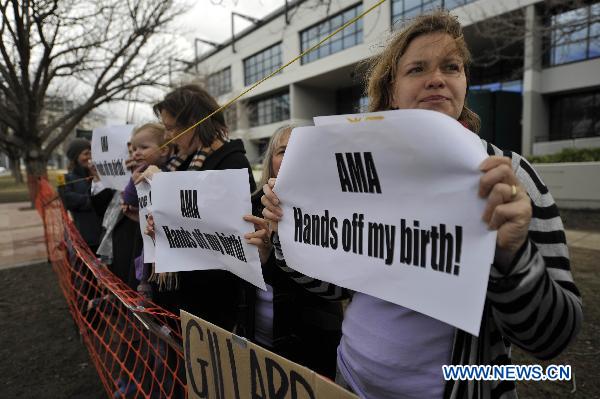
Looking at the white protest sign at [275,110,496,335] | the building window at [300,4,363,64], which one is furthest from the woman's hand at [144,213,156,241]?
the building window at [300,4,363,64]

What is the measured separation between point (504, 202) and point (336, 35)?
26455 mm

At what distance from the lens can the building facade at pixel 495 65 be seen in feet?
41.5

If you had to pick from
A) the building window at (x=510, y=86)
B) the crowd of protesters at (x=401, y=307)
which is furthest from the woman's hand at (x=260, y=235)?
the building window at (x=510, y=86)

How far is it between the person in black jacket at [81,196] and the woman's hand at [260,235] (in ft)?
10.5

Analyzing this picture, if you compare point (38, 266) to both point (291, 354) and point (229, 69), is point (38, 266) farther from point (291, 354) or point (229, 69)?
point (229, 69)

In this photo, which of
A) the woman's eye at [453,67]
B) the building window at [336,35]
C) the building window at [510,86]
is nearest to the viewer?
the woman's eye at [453,67]

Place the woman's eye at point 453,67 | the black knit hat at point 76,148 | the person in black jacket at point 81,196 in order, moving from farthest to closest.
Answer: the black knit hat at point 76,148, the person in black jacket at point 81,196, the woman's eye at point 453,67

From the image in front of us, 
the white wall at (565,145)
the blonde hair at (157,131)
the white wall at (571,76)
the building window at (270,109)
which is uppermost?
the building window at (270,109)

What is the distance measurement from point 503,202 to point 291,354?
1.34 metres

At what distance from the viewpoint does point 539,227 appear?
85 cm

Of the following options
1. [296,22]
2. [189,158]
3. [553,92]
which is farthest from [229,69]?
[189,158]

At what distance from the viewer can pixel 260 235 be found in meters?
1.37

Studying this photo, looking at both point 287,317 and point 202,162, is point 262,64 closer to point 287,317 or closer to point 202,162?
point 202,162

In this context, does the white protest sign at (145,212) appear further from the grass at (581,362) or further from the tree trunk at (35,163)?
the tree trunk at (35,163)
